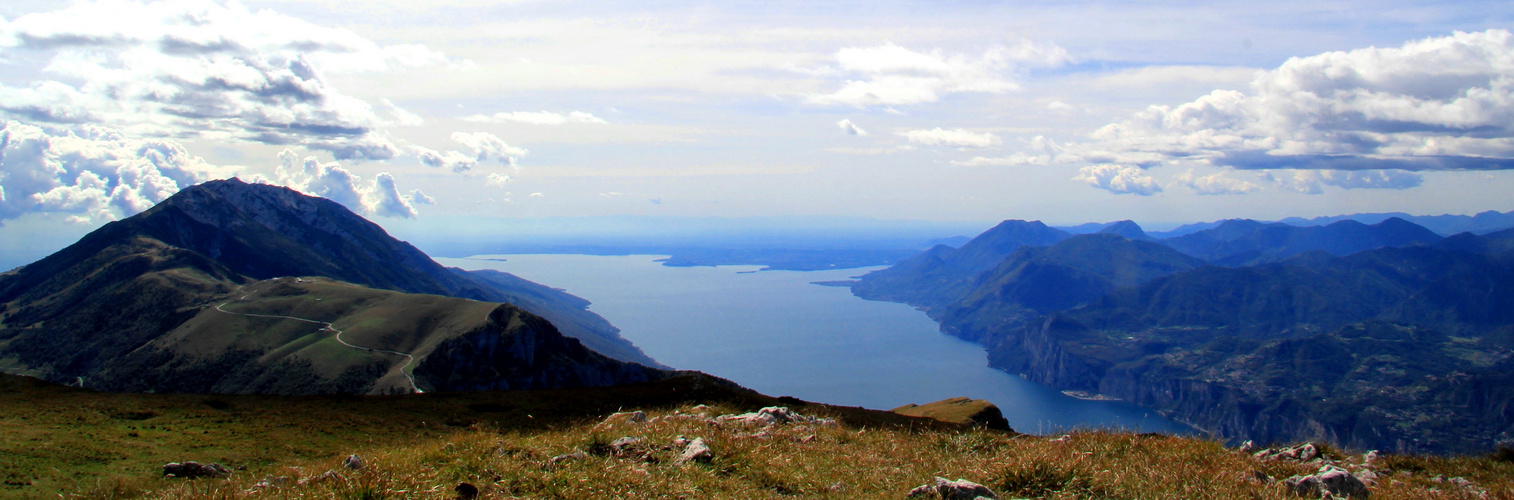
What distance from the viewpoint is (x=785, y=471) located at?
38.6 feet

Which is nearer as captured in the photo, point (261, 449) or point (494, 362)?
point (261, 449)

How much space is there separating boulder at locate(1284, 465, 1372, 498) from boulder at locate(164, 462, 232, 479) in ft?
59.2

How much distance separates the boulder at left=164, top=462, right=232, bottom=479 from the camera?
501 inches

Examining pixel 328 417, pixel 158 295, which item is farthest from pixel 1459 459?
pixel 158 295

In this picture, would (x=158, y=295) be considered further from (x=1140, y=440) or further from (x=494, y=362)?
(x=1140, y=440)

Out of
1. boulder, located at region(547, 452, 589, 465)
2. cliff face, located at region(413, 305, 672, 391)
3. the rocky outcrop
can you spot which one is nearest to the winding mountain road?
cliff face, located at region(413, 305, 672, 391)

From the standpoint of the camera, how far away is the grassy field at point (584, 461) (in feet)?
33.4

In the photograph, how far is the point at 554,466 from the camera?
10969 mm

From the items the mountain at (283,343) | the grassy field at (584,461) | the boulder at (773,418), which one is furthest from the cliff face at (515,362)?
the boulder at (773,418)

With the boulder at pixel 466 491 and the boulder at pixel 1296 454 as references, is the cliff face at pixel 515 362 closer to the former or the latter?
the boulder at pixel 1296 454

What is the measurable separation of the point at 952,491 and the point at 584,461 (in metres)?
5.85

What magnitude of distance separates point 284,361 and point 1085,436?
171863 mm

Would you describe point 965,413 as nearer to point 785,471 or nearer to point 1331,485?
point 1331,485

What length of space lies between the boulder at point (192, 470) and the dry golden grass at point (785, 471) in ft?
4.03
